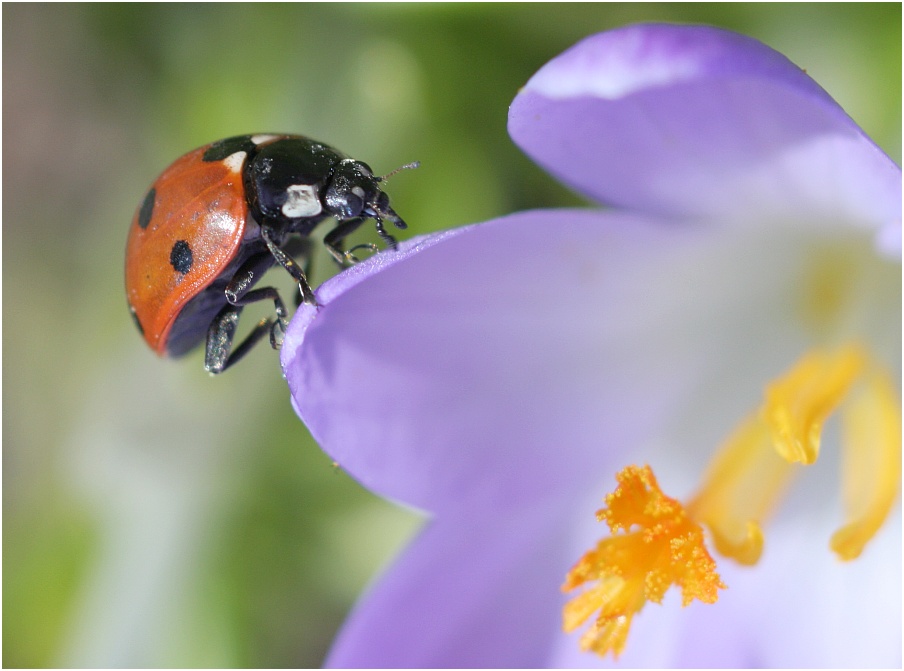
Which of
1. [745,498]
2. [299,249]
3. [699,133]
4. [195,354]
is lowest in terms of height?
[195,354]

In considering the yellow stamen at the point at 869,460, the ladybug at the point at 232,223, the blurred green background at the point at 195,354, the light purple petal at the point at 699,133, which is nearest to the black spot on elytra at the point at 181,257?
the ladybug at the point at 232,223

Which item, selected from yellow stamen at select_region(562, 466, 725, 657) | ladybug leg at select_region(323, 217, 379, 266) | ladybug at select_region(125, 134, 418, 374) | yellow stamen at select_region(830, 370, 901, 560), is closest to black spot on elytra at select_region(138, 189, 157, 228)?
ladybug at select_region(125, 134, 418, 374)

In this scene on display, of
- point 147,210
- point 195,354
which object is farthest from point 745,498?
point 195,354

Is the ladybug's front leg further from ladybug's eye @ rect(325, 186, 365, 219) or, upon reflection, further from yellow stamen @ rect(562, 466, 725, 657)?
yellow stamen @ rect(562, 466, 725, 657)

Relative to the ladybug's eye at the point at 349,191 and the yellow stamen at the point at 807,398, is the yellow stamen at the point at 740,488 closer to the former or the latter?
the yellow stamen at the point at 807,398

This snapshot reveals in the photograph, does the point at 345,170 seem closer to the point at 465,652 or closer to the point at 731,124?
the point at 731,124

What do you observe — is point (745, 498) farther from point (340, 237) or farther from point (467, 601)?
point (340, 237)
